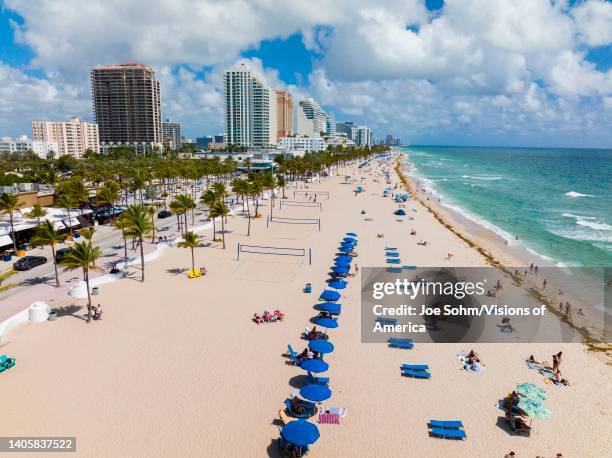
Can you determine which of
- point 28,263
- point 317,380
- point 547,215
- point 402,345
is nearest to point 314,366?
point 317,380

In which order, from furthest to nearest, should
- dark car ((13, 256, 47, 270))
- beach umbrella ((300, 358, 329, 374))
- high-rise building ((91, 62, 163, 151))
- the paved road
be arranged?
high-rise building ((91, 62, 163, 151)), dark car ((13, 256, 47, 270)), the paved road, beach umbrella ((300, 358, 329, 374))

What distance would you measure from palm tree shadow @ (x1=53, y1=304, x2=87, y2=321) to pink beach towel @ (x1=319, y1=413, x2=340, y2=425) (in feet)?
44.0

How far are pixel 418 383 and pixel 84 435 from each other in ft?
38.6

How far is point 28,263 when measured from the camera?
2761cm

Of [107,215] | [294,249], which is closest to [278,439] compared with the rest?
[294,249]

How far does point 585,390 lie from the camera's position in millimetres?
→ 15977

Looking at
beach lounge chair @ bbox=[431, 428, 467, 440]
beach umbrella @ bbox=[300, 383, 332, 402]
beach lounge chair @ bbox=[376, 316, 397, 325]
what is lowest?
beach lounge chair @ bbox=[431, 428, 467, 440]

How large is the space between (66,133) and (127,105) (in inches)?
1065

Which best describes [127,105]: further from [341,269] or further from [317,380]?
[317,380]

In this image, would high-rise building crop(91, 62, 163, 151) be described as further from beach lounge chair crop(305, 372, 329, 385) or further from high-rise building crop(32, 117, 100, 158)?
beach lounge chair crop(305, 372, 329, 385)

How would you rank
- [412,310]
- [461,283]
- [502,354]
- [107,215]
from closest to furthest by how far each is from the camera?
[502,354]
[412,310]
[461,283]
[107,215]

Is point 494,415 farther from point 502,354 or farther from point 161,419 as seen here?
point 161,419

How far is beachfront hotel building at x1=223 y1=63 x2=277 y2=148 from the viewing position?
174 meters

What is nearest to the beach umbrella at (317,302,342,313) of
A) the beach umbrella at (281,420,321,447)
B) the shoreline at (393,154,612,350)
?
the beach umbrella at (281,420,321,447)
